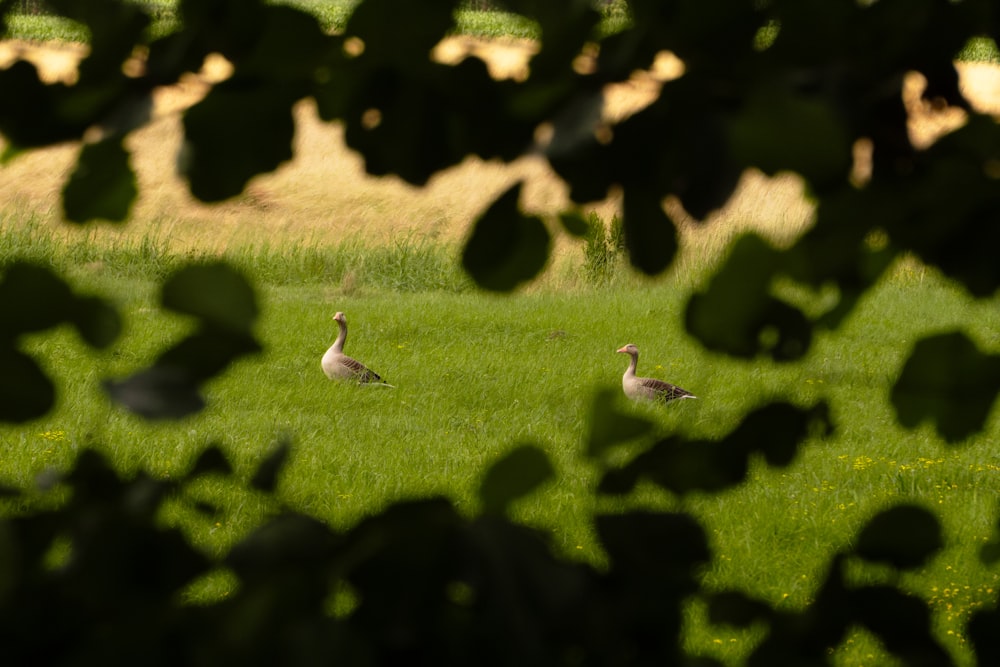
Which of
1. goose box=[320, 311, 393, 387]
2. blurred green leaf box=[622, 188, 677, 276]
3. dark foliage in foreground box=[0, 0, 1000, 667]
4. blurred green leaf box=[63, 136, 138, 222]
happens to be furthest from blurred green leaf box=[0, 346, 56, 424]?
goose box=[320, 311, 393, 387]

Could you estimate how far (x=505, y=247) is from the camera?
929 mm

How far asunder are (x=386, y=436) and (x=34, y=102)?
20.8 ft

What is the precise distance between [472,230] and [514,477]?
19 centimetres

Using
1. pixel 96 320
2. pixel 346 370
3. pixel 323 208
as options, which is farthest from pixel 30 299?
pixel 323 208

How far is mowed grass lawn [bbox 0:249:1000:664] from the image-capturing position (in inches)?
204

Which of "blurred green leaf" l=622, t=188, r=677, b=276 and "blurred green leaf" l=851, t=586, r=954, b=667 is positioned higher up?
"blurred green leaf" l=622, t=188, r=677, b=276

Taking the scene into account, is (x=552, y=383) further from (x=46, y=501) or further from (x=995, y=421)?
(x=46, y=501)

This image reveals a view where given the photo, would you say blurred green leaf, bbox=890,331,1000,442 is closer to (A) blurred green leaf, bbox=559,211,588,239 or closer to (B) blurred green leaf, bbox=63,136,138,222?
(A) blurred green leaf, bbox=559,211,588,239

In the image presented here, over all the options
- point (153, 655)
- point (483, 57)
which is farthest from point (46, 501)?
point (483, 57)

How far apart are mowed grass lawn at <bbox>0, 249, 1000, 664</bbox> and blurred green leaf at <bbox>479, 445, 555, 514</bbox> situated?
2.05 metres

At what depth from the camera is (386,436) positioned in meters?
7.19

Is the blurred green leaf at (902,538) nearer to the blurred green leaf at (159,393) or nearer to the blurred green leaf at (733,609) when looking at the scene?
the blurred green leaf at (733,609)

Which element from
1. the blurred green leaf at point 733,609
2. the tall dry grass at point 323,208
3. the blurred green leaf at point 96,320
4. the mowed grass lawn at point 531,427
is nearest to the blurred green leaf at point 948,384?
the blurred green leaf at point 733,609

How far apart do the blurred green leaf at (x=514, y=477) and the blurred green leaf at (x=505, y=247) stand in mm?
143
